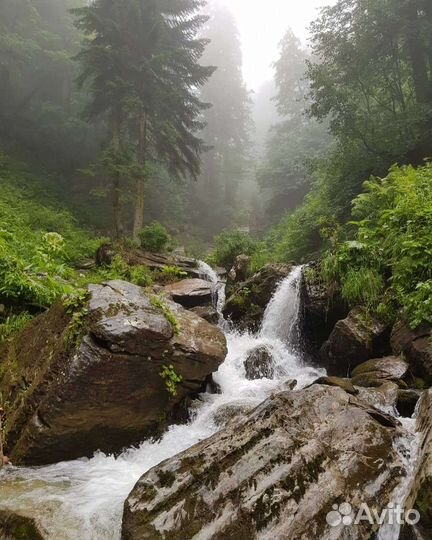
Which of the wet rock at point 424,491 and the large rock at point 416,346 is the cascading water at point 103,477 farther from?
the wet rock at point 424,491

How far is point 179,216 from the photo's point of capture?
2531 centimetres

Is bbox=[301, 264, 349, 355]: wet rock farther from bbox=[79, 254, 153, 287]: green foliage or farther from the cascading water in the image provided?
bbox=[79, 254, 153, 287]: green foliage

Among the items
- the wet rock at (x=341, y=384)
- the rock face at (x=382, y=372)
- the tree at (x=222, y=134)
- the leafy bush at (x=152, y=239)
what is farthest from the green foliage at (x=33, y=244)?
the tree at (x=222, y=134)

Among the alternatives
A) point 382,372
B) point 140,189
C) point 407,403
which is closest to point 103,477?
point 407,403

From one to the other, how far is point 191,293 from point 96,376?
6169 mm

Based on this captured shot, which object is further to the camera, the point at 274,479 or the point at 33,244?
the point at 33,244

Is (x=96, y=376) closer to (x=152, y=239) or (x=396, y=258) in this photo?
(x=396, y=258)

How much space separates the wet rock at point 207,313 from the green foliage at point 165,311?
345 cm

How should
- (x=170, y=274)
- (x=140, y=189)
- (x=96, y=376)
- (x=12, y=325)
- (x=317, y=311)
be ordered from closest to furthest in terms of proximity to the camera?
(x=96, y=376) → (x=12, y=325) → (x=317, y=311) → (x=170, y=274) → (x=140, y=189)

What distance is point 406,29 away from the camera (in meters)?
12.8

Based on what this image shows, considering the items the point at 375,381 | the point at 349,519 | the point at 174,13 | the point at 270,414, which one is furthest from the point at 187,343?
the point at 174,13

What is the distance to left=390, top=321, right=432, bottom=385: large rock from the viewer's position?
596 cm

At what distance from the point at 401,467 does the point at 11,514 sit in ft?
12.1

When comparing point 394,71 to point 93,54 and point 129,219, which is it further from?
point 129,219
